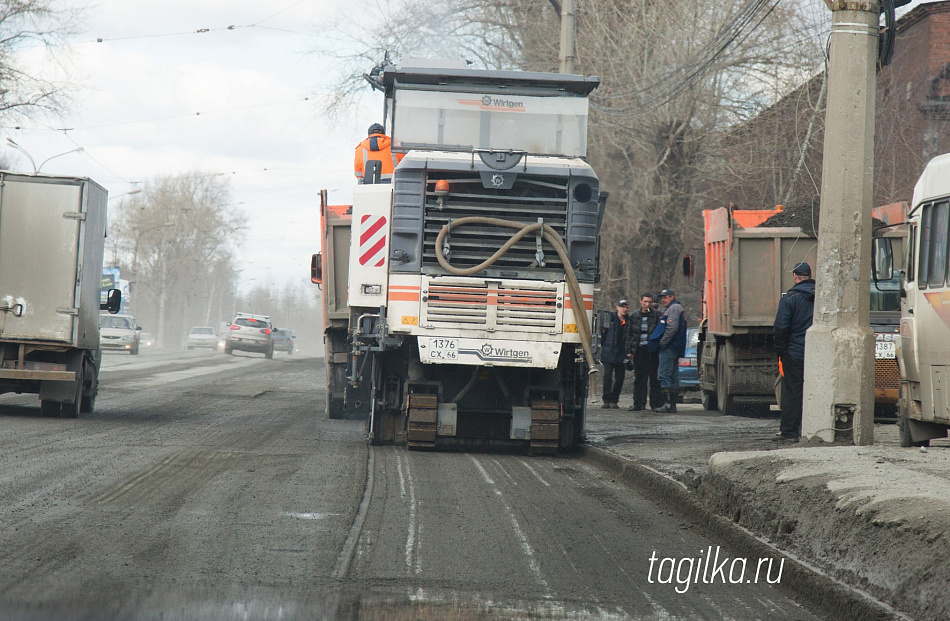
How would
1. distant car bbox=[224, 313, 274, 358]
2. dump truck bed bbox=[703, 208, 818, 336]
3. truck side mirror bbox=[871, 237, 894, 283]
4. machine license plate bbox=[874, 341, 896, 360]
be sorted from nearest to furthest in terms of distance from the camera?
truck side mirror bbox=[871, 237, 894, 283] < machine license plate bbox=[874, 341, 896, 360] < dump truck bed bbox=[703, 208, 818, 336] < distant car bbox=[224, 313, 274, 358]

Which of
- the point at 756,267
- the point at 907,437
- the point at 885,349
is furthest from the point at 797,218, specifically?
the point at 907,437

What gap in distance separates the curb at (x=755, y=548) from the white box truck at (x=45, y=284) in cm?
784

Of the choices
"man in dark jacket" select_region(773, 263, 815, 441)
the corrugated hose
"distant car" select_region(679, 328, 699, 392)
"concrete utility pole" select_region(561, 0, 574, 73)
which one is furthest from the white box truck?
"distant car" select_region(679, 328, 699, 392)

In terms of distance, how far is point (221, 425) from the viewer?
13.4 m

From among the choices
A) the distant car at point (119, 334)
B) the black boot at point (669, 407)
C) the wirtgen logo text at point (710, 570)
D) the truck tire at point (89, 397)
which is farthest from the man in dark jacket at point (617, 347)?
the distant car at point (119, 334)

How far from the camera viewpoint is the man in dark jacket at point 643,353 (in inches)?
673

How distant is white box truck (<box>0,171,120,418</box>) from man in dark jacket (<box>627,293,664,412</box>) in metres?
8.58

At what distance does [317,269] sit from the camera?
575 inches

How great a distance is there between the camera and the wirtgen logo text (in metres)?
5.60

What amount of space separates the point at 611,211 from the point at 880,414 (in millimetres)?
12635

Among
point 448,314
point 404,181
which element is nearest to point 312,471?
point 448,314

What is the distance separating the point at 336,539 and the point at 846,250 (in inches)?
204

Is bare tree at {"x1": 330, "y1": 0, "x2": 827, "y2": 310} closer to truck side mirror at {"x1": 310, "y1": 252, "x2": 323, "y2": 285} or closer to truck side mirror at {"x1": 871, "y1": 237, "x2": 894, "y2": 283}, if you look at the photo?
truck side mirror at {"x1": 310, "y1": 252, "x2": 323, "y2": 285}

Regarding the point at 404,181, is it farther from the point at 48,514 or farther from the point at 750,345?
the point at 750,345
